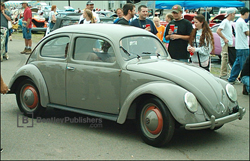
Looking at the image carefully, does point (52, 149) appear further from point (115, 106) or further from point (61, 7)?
point (61, 7)

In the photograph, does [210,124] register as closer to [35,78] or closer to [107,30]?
[107,30]

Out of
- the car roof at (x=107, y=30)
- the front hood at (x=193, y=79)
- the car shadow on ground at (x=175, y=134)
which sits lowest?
the car shadow on ground at (x=175, y=134)

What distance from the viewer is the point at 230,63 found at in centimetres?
1133

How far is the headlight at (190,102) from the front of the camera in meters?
4.97

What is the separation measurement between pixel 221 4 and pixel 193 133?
17952 millimetres

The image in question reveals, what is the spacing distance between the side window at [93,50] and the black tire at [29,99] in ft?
3.48

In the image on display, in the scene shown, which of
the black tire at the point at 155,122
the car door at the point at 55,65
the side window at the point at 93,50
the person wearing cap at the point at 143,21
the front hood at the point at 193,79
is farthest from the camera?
the person wearing cap at the point at 143,21

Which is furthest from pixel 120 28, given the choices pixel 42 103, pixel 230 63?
pixel 230 63

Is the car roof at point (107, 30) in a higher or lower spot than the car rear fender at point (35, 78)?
higher

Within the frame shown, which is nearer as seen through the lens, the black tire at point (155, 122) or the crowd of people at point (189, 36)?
the black tire at point (155, 122)

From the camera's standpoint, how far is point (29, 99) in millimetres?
6641

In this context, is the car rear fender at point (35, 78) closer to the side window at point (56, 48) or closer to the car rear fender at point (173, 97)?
the side window at point (56, 48)

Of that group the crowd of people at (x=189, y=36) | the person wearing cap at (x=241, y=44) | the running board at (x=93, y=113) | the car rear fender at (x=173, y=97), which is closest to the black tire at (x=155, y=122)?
the car rear fender at (x=173, y=97)

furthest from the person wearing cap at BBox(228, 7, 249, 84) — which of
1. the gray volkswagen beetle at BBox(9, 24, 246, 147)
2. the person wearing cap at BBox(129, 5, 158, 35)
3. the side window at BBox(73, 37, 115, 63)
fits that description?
the side window at BBox(73, 37, 115, 63)
